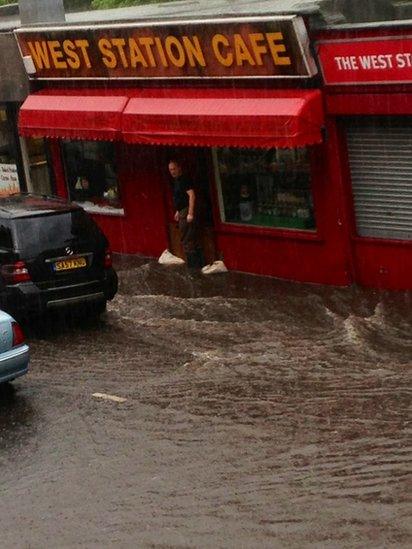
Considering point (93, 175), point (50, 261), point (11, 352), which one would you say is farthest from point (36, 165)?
point (11, 352)

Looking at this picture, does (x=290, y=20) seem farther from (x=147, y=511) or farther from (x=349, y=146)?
(x=147, y=511)

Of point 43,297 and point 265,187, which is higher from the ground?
point 265,187

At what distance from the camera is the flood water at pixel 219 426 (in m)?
9.56

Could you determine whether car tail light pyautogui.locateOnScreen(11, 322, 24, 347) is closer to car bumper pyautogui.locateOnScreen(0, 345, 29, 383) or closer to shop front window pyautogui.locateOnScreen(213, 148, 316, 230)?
car bumper pyautogui.locateOnScreen(0, 345, 29, 383)

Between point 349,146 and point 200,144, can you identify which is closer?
point 349,146

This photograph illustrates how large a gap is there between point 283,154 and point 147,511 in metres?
9.43

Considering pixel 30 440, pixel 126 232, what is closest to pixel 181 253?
pixel 126 232

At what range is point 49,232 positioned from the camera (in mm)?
16406

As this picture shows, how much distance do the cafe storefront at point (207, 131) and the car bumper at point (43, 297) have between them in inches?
119

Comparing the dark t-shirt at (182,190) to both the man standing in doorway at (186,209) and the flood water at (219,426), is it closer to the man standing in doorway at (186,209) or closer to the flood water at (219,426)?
the man standing in doorway at (186,209)

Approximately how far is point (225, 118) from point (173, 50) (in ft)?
5.82

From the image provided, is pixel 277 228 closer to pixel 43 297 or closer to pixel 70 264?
pixel 70 264

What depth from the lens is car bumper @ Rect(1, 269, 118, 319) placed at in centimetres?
1612

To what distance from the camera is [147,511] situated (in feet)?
32.6
